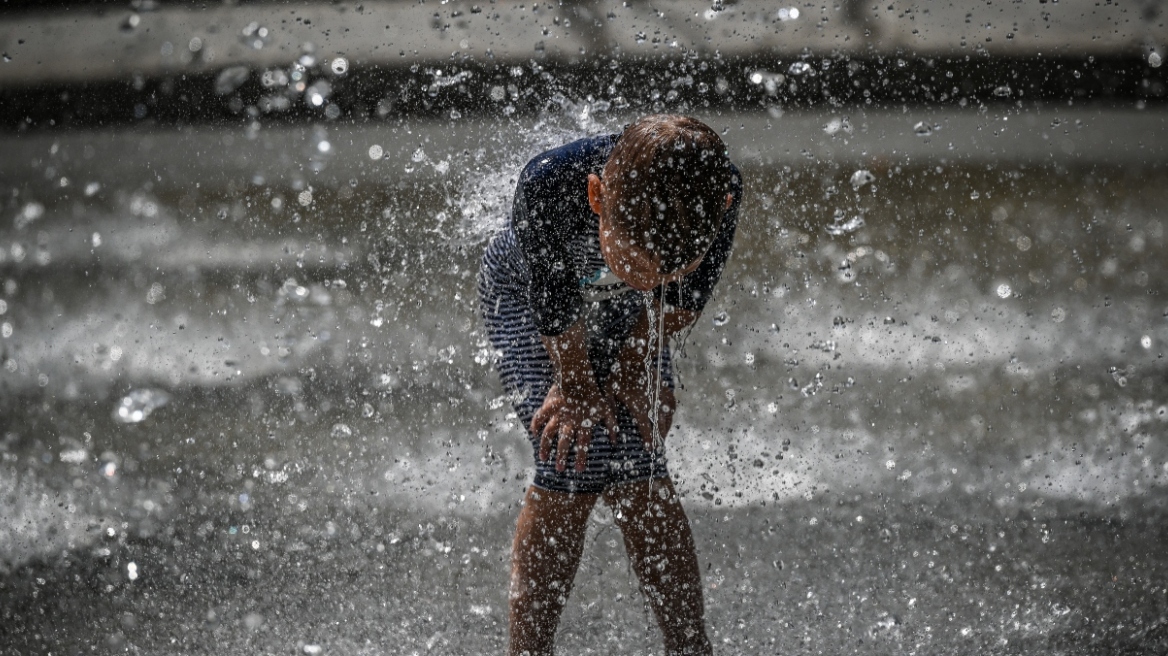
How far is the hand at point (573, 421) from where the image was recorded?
141cm

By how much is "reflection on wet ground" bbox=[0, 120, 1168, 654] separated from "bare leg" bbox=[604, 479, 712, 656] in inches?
6.9

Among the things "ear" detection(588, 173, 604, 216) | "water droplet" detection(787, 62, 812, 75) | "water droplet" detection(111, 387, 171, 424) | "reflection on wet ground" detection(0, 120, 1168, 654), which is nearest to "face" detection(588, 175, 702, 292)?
"ear" detection(588, 173, 604, 216)

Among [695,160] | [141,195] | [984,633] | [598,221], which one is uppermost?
[695,160]

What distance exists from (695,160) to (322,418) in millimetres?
1685

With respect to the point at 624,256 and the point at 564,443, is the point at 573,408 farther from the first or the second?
the point at 624,256

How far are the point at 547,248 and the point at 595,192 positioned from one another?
103mm

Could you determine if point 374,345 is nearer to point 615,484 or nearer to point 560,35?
point 560,35

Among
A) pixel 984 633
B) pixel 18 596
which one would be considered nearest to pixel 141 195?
pixel 18 596

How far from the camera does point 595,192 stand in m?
1.28

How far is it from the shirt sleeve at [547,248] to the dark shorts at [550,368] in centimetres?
11

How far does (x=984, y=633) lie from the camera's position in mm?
1667

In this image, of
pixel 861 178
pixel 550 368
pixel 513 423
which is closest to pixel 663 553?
pixel 550 368

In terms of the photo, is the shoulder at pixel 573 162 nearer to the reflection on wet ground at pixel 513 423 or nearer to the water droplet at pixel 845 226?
the reflection on wet ground at pixel 513 423

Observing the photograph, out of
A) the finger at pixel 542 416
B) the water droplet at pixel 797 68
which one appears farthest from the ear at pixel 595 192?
the water droplet at pixel 797 68
